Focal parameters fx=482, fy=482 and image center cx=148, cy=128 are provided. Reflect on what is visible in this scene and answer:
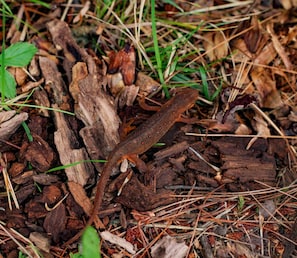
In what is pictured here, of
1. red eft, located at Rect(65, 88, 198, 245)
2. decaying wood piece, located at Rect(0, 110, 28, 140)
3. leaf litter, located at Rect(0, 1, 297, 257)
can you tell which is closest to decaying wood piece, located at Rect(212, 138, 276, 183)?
leaf litter, located at Rect(0, 1, 297, 257)

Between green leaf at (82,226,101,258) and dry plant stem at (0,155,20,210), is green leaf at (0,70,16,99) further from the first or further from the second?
green leaf at (82,226,101,258)

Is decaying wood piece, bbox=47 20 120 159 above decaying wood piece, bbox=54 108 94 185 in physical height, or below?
above

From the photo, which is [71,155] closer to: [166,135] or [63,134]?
[63,134]

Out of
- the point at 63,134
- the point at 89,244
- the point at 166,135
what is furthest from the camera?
the point at 166,135

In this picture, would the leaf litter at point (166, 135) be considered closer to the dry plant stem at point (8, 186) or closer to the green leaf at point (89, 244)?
the dry plant stem at point (8, 186)

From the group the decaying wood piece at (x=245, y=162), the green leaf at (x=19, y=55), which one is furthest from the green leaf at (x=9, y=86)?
the decaying wood piece at (x=245, y=162)

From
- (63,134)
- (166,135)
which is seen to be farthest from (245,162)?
(63,134)
